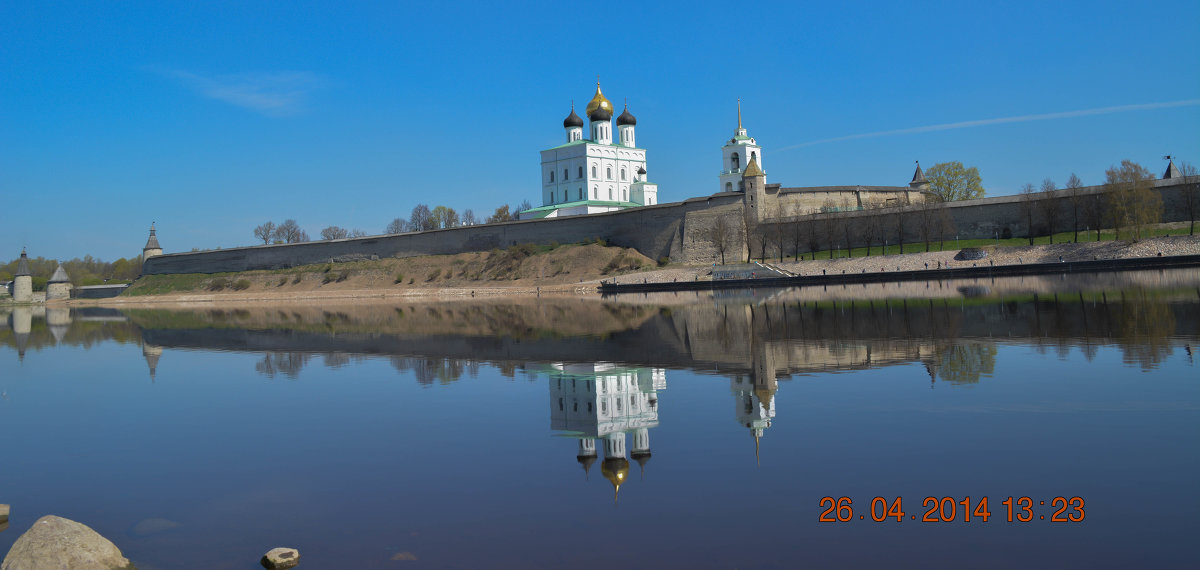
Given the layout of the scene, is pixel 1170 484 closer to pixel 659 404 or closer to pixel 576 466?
pixel 576 466

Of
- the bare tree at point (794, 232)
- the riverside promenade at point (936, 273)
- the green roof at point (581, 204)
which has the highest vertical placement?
the green roof at point (581, 204)

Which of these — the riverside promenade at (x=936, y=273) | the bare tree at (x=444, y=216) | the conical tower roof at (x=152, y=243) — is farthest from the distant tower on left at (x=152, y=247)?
the riverside promenade at (x=936, y=273)

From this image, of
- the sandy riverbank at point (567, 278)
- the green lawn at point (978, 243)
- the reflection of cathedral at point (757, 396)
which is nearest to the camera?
the reflection of cathedral at point (757, 396)

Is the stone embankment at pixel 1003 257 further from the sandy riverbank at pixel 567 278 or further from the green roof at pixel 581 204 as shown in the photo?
the green roof at pixel 581 204

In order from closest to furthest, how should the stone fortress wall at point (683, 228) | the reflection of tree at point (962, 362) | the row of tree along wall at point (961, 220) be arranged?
1. the reflection of tree at point (962, 362)
2. the row of tree along wall at point (961, 220)
3. the stone fortress wall at point (683, 228)

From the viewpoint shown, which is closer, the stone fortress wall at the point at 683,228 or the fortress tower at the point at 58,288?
the stone fortress wall at the point at 683,228

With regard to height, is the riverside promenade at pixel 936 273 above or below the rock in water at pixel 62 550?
above

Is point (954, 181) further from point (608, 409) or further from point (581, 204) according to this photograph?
point (608, 409)

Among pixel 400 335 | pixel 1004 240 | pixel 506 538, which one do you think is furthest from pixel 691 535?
pixel 1004 240

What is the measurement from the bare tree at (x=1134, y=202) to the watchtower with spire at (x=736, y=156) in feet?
111

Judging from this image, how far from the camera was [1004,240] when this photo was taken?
1873 inches

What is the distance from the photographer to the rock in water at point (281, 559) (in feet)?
16.3
